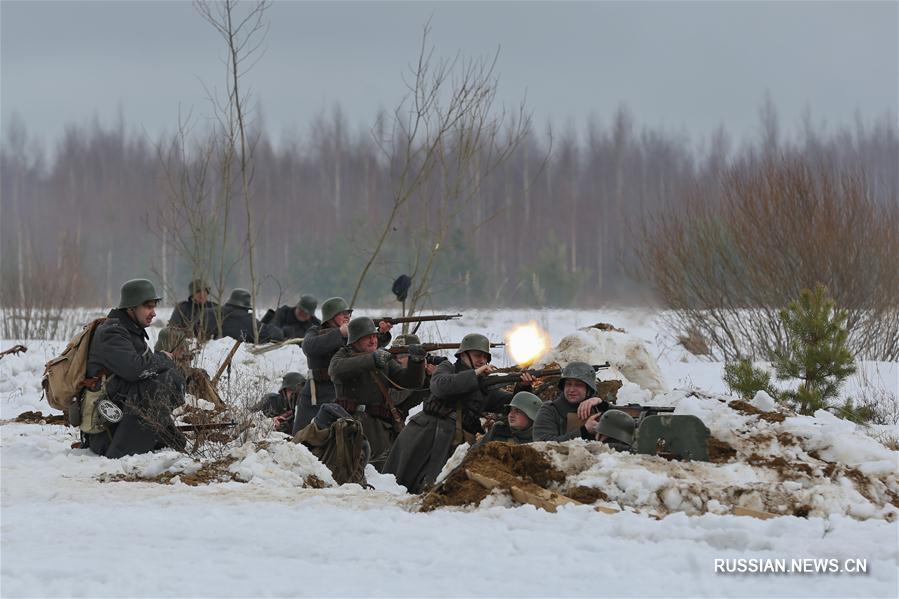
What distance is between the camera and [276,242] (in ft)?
185

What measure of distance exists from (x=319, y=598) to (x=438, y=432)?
5.30m

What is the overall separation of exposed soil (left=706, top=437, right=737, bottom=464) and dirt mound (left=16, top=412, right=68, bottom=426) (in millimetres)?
7461

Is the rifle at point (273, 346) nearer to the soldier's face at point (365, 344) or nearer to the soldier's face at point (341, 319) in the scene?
the soldier's face at point (341, 319)

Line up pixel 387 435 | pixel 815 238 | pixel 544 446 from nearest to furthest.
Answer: pixel 544 446, pixel 387 435, pixel 815 238

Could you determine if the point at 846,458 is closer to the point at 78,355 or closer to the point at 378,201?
the point at 78,355

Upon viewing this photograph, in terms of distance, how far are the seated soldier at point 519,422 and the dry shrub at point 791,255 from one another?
8.84 m

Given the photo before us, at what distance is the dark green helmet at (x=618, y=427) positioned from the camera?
26.9 feet

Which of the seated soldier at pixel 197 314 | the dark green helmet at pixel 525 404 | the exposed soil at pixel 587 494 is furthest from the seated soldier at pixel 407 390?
the seated soldier at pixel 197 314

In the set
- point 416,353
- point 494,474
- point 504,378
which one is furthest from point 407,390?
point 494,474

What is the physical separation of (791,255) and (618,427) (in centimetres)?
1042

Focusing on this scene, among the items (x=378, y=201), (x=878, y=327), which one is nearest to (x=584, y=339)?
(x=878, y=327)

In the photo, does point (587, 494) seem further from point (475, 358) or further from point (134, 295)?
point (134, 295)

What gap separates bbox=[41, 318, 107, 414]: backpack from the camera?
9.70 m

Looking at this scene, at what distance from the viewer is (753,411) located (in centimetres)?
855
